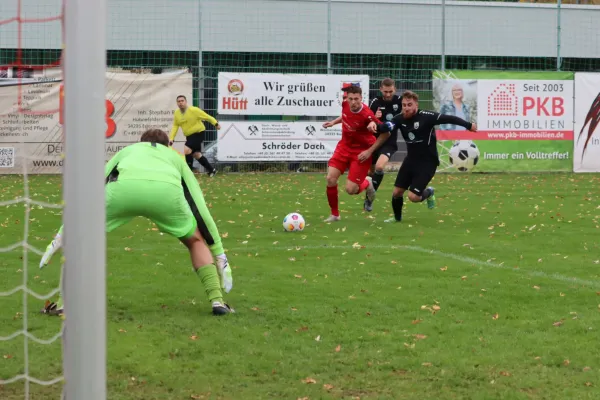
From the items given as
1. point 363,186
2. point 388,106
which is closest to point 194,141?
point 388,106

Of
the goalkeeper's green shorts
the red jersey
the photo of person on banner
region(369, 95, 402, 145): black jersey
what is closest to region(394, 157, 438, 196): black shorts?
the red jersey

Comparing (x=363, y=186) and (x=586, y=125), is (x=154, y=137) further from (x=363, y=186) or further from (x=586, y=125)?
(x=586, y=125)

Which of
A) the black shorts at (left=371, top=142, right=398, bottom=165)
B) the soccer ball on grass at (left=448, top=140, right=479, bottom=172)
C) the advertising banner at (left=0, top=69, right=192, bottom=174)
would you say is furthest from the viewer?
the soccer ball on grass at (left=448, top=140, right=479, bottom=172)

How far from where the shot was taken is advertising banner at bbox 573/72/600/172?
2494cm

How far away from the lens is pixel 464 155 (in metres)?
24.5

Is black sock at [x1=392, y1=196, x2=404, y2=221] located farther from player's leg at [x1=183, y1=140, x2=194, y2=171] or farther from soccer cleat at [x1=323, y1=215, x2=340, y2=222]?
player's leg at [x1=183, y1=140, x2=194, y2=171]

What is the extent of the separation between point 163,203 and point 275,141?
17065 mm

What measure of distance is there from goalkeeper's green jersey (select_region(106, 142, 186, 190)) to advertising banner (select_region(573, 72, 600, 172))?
1951 centimetres

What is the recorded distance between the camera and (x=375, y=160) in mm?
15305

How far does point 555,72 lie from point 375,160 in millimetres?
11267

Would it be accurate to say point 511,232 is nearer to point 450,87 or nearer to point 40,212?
point 40,212

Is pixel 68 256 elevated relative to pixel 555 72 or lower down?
lower down

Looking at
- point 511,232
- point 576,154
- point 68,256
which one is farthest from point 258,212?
point 576,154

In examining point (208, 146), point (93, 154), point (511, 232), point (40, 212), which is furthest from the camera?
point (208, 146)
